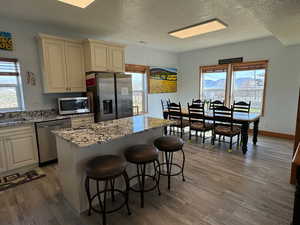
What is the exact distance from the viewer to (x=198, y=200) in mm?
2219

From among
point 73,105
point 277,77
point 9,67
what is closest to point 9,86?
point 9,67

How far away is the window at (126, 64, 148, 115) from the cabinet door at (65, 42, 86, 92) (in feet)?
5.80

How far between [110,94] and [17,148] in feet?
6.41

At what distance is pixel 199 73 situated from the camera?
20.1 ft

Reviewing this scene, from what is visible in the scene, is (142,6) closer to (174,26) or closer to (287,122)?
(174,26)

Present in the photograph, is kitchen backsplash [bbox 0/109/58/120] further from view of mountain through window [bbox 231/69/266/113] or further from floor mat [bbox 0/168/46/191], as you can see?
view of mountain through window [bbox 231/69/266/113]

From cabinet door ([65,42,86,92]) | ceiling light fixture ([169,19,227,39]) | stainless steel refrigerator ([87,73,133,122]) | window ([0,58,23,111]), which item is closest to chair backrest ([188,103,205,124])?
stainless steel refrigerator ([87,73,133,122])

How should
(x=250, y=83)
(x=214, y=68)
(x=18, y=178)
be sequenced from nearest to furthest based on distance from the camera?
(x=18, y=178) → (x=250, y=83) → (x=214, y=68)

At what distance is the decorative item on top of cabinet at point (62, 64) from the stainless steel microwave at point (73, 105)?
0.25m

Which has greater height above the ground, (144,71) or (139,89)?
(144,71)

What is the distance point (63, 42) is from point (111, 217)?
10.9 ft

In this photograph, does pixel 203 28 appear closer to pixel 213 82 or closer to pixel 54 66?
pixel 213 82

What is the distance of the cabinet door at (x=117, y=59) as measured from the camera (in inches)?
161

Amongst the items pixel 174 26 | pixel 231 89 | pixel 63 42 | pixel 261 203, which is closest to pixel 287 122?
pixel 231 89
